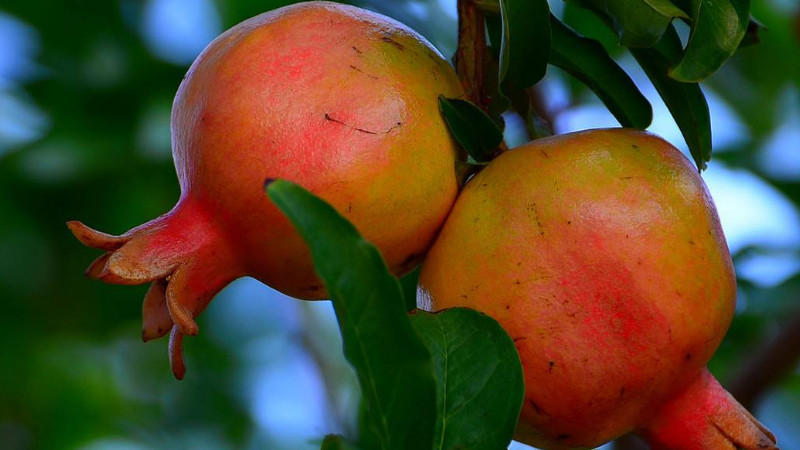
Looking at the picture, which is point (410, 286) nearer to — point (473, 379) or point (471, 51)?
point (471, 51)

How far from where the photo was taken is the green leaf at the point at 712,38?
1151mm

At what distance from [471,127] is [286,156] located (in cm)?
26

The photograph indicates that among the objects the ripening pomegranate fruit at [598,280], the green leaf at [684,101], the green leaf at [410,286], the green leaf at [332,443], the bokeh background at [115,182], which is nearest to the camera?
the green leaf at [332,443]

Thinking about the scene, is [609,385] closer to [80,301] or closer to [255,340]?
[80,301]

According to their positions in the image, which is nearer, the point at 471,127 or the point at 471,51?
the point at 471,127

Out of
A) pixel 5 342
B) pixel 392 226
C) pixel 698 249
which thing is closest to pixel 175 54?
pixel 5 342

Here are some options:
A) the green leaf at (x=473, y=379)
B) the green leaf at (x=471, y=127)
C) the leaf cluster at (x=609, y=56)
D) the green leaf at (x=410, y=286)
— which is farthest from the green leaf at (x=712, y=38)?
the green leaf at (x=410, y=286)

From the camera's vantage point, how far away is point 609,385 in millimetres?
Result: 1096

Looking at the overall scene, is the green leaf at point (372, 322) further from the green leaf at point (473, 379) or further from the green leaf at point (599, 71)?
the green leaf at point (599, 71)

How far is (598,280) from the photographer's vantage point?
109cm

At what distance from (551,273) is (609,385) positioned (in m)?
0.13

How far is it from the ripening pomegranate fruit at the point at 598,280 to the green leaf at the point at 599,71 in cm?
17

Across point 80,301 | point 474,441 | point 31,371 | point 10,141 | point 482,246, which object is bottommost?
point 31,371

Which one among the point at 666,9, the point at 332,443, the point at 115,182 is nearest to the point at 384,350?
the point at 332,443
